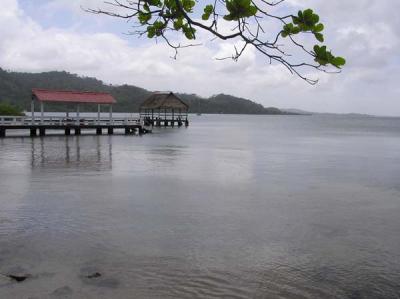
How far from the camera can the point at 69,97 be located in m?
41.2

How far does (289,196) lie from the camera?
14.1 metres

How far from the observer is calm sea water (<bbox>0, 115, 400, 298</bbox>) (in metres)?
6.93

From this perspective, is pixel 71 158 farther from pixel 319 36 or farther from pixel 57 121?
pixel 319 36

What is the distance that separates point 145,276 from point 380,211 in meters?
7.43

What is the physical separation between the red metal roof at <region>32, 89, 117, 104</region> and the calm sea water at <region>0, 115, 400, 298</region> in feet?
73.4

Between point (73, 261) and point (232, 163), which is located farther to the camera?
point (232, 163)

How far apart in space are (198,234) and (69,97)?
3423 cm

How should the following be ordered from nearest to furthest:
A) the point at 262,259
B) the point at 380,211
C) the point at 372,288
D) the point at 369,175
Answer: the point at 372,288 → the point at 262,259 → the point at 380,211 → the point at 369,175

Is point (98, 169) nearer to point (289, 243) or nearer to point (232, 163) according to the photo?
point (232, 163)

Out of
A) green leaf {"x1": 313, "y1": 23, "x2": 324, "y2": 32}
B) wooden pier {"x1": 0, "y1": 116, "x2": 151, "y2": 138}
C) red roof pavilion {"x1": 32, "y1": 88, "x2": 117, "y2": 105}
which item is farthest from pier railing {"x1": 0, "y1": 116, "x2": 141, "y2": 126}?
green leaf {"x1": 313, "y1": 23, "x2": 324, "y2": 32}

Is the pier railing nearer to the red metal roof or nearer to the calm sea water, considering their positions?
the red metal roof

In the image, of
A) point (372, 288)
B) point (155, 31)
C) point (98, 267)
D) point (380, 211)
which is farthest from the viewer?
point (380, 211)

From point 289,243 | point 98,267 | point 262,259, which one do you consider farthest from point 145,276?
point 289,243

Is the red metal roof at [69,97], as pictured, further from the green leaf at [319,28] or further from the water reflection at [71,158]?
the green leaf at [319,28]
